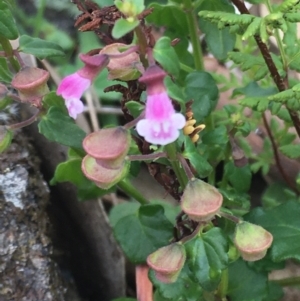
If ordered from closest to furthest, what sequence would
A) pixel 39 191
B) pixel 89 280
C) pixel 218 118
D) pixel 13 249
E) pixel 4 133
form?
pixel 4 133 → pixel 13 249 → pixel 39 191 → pixel 89 280 → pixel 218 118

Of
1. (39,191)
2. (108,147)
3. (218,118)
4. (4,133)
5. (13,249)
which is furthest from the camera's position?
(218,118)

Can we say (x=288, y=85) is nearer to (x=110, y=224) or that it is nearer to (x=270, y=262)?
(x=270, y=262)

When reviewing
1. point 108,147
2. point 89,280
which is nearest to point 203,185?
point 108,147

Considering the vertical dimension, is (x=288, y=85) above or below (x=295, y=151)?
above

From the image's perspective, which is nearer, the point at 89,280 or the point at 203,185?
the point at 203,185

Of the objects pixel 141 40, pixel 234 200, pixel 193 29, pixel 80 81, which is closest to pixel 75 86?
pixel 80 81

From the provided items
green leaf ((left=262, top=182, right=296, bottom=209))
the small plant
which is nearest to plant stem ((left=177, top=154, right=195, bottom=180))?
the small plant

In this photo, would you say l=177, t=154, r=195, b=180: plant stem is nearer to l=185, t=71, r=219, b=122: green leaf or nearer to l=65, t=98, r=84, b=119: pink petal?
l=65, t=98, r=84, b=119: pink petal
